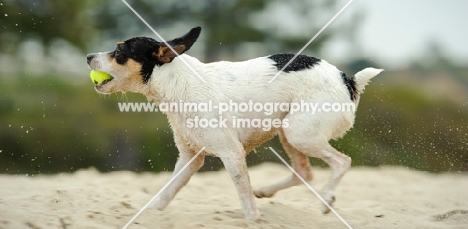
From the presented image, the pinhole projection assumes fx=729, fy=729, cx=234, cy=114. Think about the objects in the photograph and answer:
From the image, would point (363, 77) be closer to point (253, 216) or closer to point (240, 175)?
point (240, 175)

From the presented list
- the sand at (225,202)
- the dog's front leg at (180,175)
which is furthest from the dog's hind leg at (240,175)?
the dog's front leg at (180,175)

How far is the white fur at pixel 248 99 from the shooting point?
5699mm

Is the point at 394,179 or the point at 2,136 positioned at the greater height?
the point at 2,136

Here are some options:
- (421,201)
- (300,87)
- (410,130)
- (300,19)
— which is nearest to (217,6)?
(300,19)

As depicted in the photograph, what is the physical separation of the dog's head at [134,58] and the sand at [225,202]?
1059 mm

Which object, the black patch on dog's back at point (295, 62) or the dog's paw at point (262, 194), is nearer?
the black patch on dog's back at point (295, 62)

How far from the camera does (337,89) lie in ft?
19.4

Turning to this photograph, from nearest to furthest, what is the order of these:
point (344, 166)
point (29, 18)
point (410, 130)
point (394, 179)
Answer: point (344, 166), point (394, 179), point (410, 130), point (29, 18)

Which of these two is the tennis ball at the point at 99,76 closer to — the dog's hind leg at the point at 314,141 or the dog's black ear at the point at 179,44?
the dog's black ear at the point at 179,44

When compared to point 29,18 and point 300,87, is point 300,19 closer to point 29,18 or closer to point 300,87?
point 29,18

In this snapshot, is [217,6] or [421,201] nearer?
[421,201]

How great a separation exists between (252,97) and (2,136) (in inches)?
268

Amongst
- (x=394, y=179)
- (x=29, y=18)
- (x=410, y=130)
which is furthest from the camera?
(x=29, y=18)

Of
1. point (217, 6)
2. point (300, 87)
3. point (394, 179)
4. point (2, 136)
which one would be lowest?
point (394, 179)
